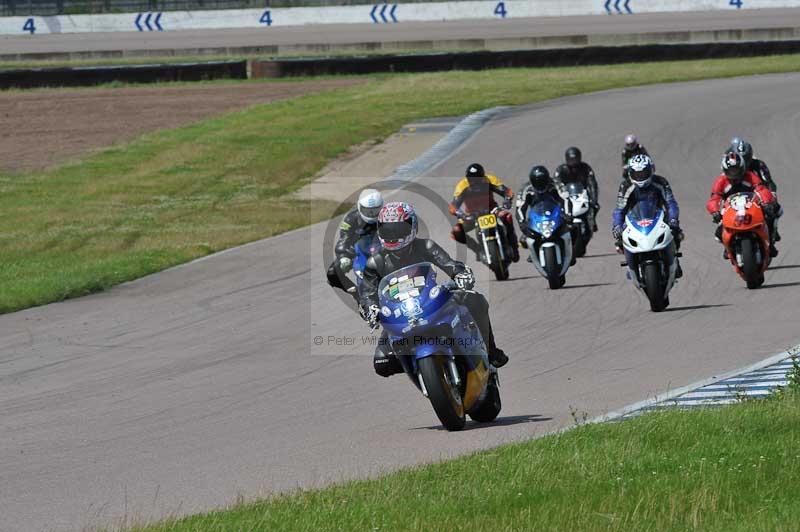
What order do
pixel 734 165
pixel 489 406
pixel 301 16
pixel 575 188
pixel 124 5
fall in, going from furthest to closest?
pixel 124 5 < pixel 301 16 < pixel 575 188 < pixel 734 165 < pixel 489 406

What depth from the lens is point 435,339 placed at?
8938mm

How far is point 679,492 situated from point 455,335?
9.03ft

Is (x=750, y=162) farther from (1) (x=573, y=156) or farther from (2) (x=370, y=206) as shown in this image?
(2) (x=370, y=206)

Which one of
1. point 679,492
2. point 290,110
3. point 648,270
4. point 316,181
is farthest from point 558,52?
point 679,492

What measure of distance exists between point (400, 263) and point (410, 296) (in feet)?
1.94

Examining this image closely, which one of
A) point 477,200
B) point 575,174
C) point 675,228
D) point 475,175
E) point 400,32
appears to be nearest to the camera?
point 675,228

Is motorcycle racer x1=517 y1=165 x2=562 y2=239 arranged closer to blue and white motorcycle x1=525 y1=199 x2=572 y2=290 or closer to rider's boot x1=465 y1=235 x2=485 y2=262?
blue and white motorcycle x1=525 y1=199 x2=572 y2=290

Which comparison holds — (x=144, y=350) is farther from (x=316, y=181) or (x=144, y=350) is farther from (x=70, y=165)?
(x=70, y=165)

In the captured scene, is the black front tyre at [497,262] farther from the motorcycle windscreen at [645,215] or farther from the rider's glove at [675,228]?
the rider's glove at [675,228]

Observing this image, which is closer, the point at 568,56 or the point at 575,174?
the point at 575,174

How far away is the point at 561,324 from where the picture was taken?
1420cm

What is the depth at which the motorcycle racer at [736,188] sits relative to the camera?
52.0ft

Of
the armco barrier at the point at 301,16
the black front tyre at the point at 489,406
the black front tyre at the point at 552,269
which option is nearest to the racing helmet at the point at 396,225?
the black front tyre at the point at 489,406

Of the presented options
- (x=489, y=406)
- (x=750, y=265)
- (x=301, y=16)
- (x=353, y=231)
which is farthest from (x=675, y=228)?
(x=301, y=16)
